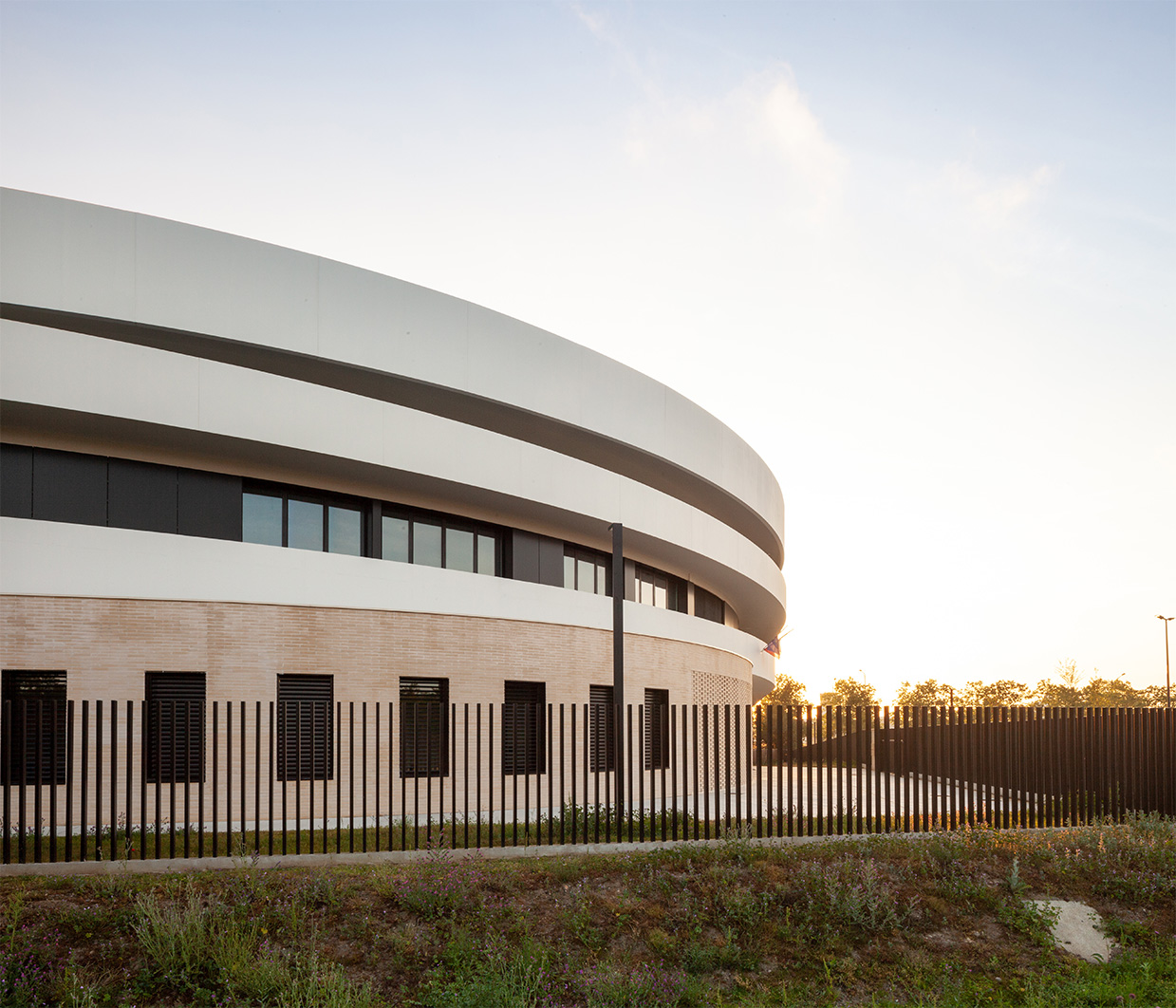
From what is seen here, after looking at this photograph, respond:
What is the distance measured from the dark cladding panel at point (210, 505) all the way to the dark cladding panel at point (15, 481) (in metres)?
2.62

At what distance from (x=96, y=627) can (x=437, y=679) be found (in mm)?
6497

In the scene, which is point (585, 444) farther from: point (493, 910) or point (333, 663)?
point (493, 910)

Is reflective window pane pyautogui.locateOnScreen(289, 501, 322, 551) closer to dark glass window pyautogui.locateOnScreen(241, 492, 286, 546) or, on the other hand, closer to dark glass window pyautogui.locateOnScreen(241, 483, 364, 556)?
dark glass window pyautogui.locateOnScreen(241, 483, 364, 556)

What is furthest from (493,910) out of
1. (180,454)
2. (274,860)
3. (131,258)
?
(131,258)

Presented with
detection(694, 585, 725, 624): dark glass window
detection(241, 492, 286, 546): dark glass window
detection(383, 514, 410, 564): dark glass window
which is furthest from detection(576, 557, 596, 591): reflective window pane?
detection(241, 492, 286, 546): dark glass window

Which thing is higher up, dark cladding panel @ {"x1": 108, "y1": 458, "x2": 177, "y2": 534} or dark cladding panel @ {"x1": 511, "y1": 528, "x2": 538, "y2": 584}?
dark cladding panel @ {"x1": 108, "y1": 458, "x2": 177, "y2": 534}

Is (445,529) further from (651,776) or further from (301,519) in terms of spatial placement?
(651,776)

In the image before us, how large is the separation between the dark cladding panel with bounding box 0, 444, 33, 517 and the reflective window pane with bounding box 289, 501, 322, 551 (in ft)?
15.9

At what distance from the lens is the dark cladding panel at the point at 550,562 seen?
25.2m

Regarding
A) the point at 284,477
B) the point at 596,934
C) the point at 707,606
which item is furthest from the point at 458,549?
the point at 596,934

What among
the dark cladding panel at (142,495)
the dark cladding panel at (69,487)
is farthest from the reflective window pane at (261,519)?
the dark cladding panel at (69,487)

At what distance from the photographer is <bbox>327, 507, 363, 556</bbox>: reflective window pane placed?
72.3ft

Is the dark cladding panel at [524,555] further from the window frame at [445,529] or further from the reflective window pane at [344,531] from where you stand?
the reflective window pane at [344,531]

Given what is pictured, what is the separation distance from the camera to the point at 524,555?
81.5 ft
